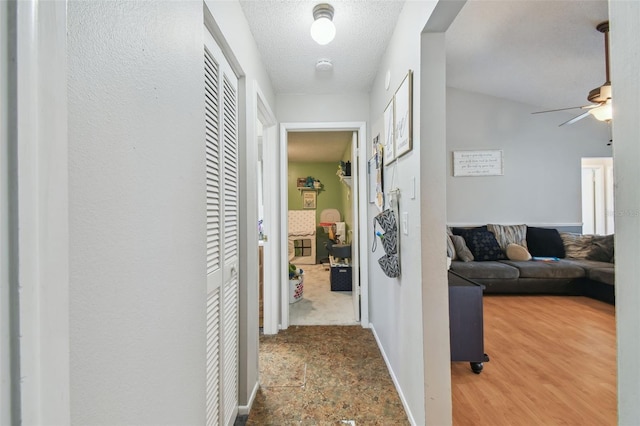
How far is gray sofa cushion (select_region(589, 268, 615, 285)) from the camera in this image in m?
3.18

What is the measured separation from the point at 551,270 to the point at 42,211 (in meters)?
4.67

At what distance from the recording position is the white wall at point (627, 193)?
1.45ft

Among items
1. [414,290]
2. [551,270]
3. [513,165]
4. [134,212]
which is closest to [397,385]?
[414,290]

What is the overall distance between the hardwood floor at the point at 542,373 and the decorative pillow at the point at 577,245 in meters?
1.00

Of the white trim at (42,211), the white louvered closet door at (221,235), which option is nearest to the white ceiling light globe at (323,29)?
the white louvered closet door at (221,235)

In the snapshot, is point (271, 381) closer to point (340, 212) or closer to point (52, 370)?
point (52, 370)

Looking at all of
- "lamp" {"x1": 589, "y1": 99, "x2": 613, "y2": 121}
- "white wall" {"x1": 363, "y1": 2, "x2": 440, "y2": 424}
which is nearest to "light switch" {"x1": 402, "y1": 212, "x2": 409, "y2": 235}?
"white wall" {"x1": 363, "y1": 2, "x2": 440, "y2": 424}

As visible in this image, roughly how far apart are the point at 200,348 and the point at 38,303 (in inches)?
29.3

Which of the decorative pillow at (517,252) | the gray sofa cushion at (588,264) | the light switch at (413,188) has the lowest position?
the gray sofa cushion at (588,264)

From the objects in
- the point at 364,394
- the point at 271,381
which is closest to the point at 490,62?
the point at 364,394

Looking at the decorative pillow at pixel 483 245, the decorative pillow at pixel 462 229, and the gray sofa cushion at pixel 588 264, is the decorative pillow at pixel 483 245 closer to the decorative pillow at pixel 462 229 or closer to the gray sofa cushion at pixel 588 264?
the decorative pillow at pixel 462 229

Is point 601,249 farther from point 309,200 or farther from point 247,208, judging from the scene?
point 309,200

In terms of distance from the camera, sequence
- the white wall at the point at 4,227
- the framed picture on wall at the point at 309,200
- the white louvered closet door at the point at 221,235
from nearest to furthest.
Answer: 1. the white wall at the point at 4,227
2. the white louvered closet door at the point at 221,235
3. the framed picture on wall at the point at 309,200

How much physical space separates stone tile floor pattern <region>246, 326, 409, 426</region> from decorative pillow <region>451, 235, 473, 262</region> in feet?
6.60
